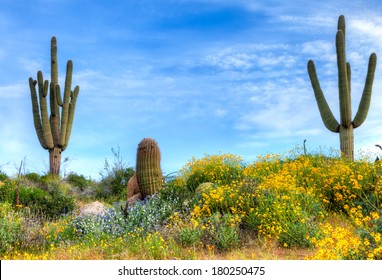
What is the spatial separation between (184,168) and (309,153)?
3.88 metres

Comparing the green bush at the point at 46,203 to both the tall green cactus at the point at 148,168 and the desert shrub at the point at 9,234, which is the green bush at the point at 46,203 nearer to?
the tall green cactus at the point at 148,168

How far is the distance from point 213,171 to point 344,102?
6213 mm

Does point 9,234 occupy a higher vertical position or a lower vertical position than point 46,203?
lower

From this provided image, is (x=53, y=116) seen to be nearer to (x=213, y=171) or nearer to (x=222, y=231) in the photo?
(x=213, y=171)

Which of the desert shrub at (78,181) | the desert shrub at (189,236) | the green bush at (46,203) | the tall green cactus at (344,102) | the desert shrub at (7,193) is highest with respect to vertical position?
the tall green cactus at (344,102)

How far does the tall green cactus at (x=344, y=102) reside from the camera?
1552 centimetres

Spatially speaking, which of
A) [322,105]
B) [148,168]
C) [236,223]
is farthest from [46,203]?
[322,105]

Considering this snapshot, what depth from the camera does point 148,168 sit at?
502 inches

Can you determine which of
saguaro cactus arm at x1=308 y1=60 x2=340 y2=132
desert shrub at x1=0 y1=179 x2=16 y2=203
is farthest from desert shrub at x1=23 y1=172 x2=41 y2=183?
saguaro cactus arm at x1=308 y1=60 x2=340 y2=132

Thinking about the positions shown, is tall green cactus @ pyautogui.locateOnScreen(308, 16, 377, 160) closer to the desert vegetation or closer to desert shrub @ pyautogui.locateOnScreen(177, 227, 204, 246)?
the desert vegetation

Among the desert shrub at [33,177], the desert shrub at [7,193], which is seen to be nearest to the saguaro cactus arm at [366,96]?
the desert shrub at [7,193]

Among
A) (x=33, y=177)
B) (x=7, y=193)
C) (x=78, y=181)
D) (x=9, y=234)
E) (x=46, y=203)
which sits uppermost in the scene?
(x=33, y=177)

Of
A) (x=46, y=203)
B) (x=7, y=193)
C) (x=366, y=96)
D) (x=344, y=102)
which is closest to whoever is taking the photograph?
(x=46, y=203)

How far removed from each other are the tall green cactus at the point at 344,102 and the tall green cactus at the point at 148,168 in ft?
20.7
